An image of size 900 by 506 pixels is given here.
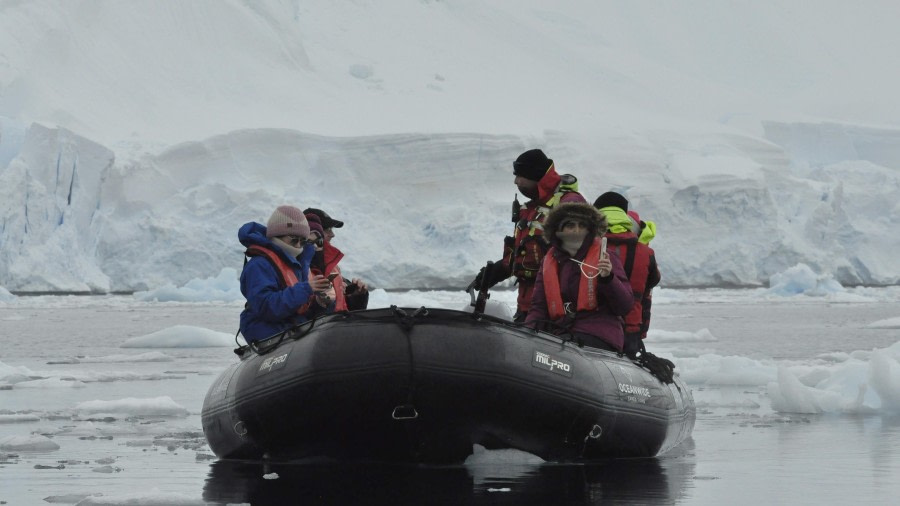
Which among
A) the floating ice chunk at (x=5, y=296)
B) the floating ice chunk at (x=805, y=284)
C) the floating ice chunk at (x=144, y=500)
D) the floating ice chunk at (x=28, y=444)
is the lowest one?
the floating ice chunk at (x=5, y=296)

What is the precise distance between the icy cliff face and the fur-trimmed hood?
25.0m

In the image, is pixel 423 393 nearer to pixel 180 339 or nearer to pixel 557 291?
pixel 557 291

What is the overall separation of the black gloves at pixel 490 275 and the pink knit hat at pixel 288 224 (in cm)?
93

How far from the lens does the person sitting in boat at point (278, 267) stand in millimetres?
5246

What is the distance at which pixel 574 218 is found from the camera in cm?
528

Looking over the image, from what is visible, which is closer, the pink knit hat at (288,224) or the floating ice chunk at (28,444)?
the pink knit hat at (288,224)

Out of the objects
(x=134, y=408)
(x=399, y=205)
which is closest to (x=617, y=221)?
(x=134, y=408)

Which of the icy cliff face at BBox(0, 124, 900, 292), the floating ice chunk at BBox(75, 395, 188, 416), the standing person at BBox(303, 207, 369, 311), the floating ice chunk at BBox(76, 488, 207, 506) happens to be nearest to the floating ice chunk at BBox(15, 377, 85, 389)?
the floating ice chunk at BBox(75, 395, 188, 416)

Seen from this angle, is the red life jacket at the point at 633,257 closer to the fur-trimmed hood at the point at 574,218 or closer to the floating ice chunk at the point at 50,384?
the fur-trimmed hood at the point at 574,218

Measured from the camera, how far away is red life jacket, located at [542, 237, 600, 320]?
17.6ft

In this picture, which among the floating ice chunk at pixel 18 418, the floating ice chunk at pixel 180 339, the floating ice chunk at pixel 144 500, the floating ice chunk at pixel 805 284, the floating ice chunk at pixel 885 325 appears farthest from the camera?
the floating ice chunk at pixel 805 284

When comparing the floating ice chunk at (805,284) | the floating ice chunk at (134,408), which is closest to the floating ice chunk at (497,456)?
the floating ice chunk at (134,408)

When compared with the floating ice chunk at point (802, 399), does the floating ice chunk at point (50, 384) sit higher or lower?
lower

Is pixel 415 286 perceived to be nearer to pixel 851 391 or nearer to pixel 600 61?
pixel 851 391
